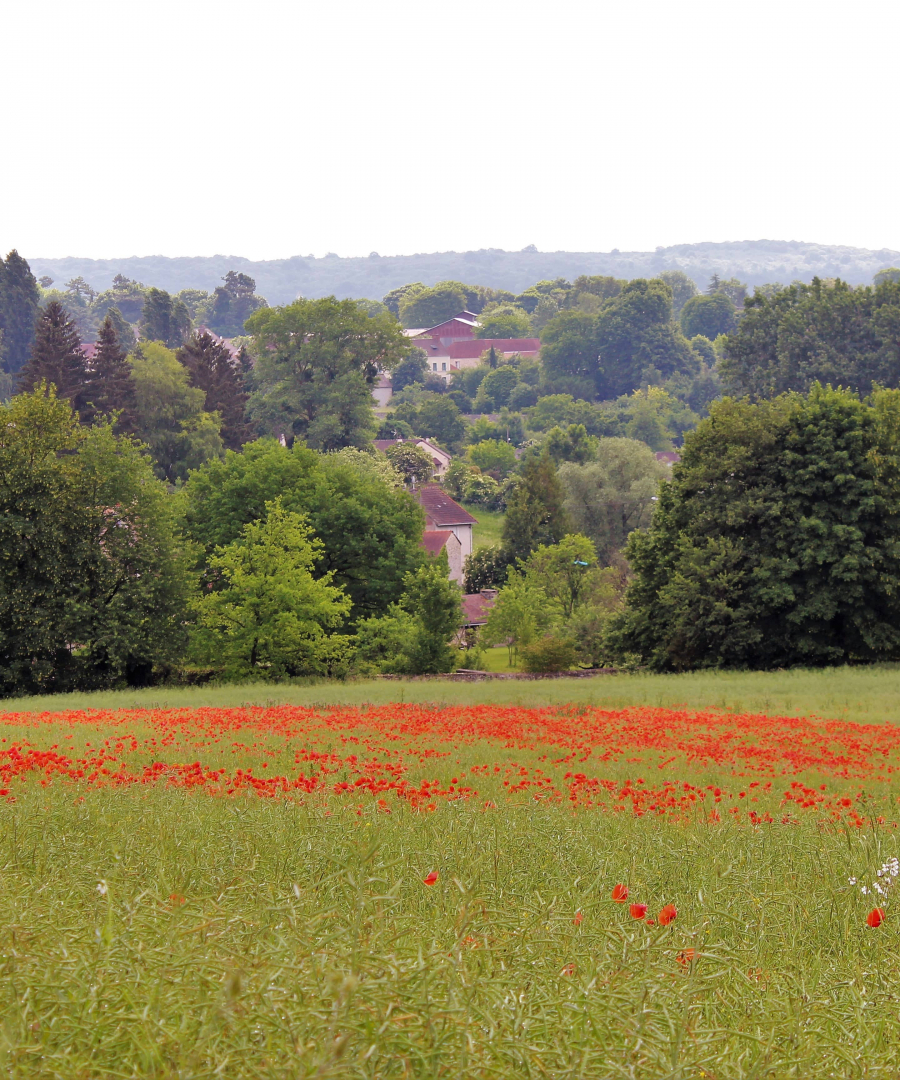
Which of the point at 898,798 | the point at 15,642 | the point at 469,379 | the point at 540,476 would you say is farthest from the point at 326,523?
the point at 469,379

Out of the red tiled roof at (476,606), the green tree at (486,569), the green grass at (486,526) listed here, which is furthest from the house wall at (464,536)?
the red tiled roof at (476,606)

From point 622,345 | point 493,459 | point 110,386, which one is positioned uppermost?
point 622,345

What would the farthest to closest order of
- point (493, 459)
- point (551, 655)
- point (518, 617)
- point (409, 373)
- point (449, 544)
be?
point (409, 373), point (493, 459), point (449, 544), point (518, 617), point (551, 655)

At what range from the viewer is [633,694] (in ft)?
86.1

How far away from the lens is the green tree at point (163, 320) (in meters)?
129

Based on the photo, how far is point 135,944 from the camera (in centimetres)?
284

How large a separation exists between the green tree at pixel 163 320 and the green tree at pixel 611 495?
224ft

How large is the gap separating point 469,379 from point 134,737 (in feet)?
557

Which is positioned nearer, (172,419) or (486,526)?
(172,419)

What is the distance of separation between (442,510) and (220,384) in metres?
23.1

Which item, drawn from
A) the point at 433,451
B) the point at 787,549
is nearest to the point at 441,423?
the point at 433,451

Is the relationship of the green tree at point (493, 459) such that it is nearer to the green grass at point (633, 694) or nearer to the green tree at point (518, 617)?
the green tree at point (518, 617)

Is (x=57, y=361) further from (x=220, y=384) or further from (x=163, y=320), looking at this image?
(x=163, y=320)

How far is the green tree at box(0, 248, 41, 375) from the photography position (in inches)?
4395
